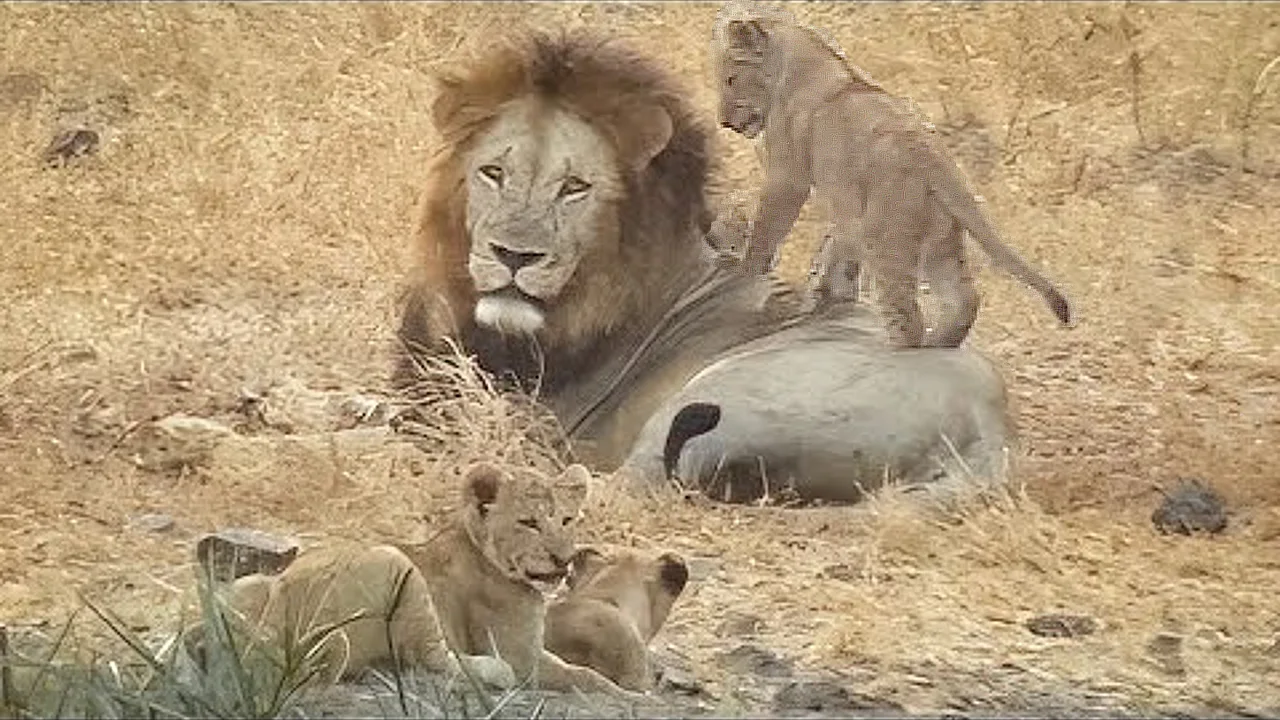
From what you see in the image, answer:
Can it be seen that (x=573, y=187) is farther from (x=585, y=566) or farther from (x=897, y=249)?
(x=585, y=566)

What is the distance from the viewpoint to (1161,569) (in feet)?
14.5

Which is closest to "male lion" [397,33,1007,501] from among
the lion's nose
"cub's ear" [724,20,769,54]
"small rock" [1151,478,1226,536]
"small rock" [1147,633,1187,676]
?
the lion's nose

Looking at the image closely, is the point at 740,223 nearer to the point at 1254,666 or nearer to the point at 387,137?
the point at 387,137

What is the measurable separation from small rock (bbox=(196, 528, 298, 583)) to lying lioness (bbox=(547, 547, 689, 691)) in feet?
1.17

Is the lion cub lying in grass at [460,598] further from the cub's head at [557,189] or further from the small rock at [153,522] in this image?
the cub's head at [557,189]

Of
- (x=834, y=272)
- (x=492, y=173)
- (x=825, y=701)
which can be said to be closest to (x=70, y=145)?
(x=492, y=173)

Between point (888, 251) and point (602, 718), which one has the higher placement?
point (888, 251)

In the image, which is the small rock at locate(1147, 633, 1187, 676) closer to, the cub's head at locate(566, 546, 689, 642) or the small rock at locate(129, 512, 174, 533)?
the cub's head at locate(566, 546, 689, 642)

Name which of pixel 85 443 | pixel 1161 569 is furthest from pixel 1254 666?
pixel 85 443

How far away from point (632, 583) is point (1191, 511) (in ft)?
2.70

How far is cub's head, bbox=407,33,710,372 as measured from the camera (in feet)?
16.1

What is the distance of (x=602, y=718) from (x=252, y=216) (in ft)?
4.80

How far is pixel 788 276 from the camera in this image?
5.08 m

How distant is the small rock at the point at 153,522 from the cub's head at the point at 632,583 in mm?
563
